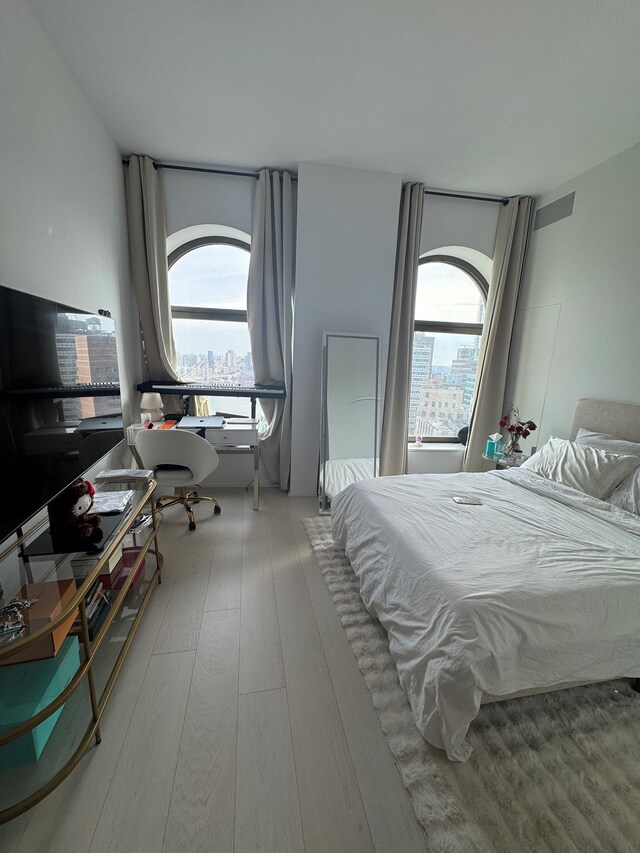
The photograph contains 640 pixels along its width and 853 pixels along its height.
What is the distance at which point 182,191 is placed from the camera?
3.08 m

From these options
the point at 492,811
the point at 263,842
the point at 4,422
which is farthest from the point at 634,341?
the point at 4,422

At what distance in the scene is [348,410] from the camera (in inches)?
132

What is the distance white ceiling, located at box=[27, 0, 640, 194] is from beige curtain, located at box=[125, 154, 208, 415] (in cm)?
21

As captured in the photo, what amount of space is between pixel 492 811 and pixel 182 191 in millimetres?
4126

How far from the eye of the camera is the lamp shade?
3051 millimetres

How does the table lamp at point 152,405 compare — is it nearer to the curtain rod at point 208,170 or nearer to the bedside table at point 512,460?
the curtain rod at point 208,170

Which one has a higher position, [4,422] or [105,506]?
[4,422]

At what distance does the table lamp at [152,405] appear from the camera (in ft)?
10.0

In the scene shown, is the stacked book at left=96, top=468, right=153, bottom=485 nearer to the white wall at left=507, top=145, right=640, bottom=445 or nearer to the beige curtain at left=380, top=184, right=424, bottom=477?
the beige curtain at left=380, top=184, right=424, bottom=477

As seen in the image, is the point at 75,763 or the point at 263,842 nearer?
the point at 263,842

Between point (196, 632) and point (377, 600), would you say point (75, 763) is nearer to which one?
point (196, 632)

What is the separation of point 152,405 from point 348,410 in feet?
5.66

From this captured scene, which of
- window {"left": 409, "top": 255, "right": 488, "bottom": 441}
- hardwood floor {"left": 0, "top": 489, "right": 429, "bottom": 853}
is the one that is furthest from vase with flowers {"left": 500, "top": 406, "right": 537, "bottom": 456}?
hardwood floor {"left": 0, "top": 489, "right": 429, "bottom": 853}

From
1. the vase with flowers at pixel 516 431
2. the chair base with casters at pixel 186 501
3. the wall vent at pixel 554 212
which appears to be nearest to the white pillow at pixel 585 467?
the vase with flowers at pixel 516 431
